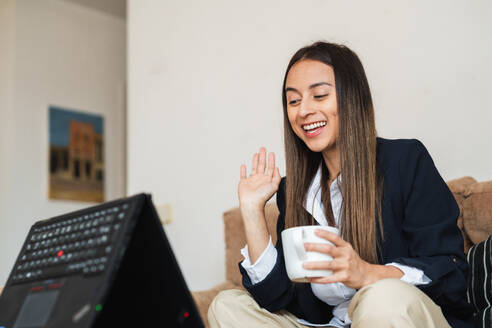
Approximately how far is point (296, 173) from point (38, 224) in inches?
30.2

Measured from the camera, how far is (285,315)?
135 cm

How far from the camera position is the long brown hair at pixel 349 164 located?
50.1 inches

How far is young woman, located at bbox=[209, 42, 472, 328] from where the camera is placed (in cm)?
114

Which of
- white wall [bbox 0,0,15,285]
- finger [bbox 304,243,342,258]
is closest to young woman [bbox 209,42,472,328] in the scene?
finger [bbox 304,243,342,258]

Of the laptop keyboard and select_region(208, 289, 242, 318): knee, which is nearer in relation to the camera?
the laptop keyboard

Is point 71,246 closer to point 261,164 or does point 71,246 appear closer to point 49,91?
point 261,164

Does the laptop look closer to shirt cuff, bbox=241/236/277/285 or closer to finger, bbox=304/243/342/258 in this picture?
finger, bbox=304/243/342/258

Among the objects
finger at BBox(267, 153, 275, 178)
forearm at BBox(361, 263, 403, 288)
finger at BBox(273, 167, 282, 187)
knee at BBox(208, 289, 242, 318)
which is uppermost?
finger at BBox(267, 153, 275, 178)

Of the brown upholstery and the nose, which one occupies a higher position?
the nose

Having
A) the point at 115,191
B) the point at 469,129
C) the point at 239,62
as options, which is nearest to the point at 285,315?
the point at 469,129

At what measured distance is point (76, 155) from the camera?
4.29m

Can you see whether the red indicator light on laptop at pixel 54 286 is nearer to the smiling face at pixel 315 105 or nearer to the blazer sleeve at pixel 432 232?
the blazer sleeve at pixel 432 232

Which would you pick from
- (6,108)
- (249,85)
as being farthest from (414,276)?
(6,108)

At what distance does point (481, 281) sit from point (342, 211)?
13.8 inches
